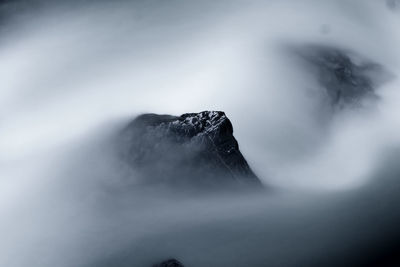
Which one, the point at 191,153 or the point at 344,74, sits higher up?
the point at 344,74

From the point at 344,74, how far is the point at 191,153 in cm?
2821

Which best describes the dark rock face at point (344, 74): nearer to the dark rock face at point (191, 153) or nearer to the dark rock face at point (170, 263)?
the dark rock face at point (191, 153)

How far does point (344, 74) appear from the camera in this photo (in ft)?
197

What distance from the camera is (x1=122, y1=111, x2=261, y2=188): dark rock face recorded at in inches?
1533

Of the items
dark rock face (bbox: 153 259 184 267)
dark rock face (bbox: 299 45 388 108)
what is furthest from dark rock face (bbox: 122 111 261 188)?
dark rock face (bbox: 299 45 388 108)

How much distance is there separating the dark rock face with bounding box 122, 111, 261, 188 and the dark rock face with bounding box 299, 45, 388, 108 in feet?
74.8

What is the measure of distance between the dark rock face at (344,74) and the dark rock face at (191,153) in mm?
22797

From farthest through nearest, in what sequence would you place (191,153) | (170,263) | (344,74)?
(344,74), (191,153), (170,263)

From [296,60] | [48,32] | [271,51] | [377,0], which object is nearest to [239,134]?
[296,60]

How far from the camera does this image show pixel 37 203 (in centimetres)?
4375

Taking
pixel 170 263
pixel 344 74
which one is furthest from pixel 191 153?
pixel 344 74

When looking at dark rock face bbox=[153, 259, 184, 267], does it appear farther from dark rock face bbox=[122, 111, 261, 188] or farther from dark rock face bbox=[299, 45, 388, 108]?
dark rock face bbox=[299, 45, 388, 108]

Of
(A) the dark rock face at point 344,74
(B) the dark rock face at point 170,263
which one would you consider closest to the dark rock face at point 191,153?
(B) the dark rock face at point 170,263

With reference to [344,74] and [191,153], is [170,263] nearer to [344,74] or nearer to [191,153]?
[191,153]
